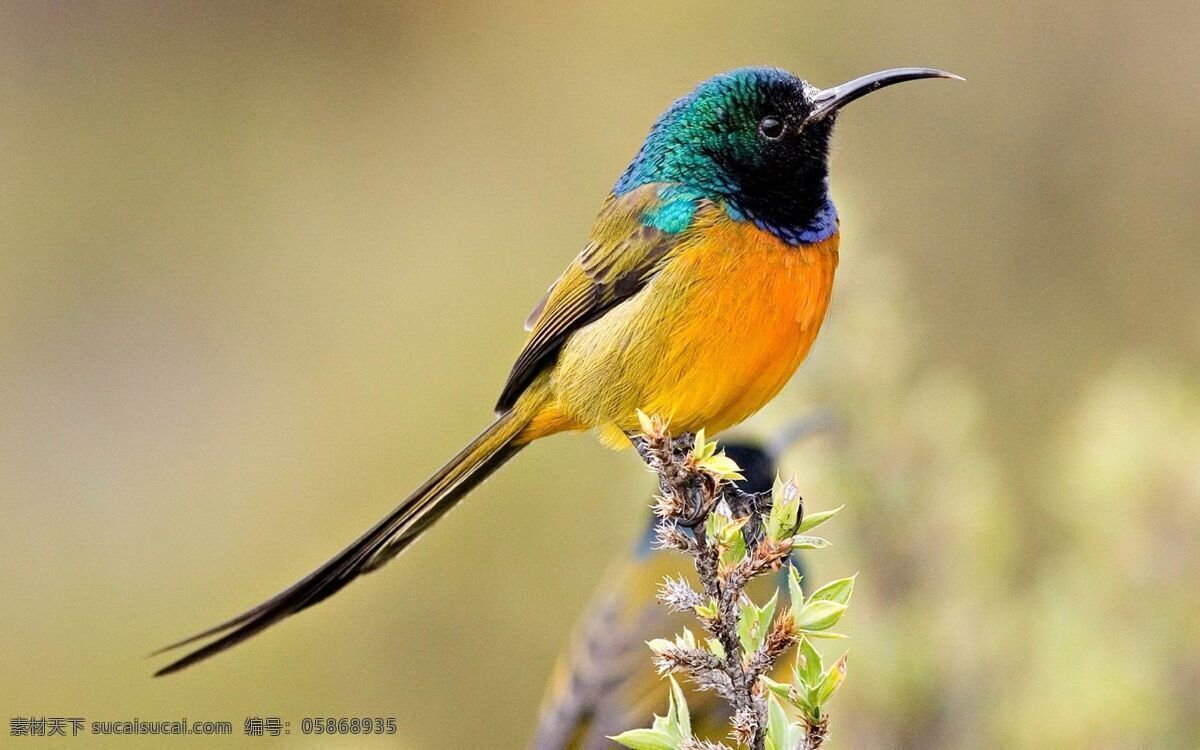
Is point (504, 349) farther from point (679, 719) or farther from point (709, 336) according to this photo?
point (679, 719)

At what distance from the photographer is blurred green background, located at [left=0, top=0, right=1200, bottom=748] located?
281cm

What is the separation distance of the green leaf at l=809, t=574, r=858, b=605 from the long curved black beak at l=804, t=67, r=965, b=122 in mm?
1497

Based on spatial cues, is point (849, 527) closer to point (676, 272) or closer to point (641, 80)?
point (676, 272)

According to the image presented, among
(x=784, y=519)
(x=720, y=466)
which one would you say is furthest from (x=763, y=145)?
(x=784, y=519)

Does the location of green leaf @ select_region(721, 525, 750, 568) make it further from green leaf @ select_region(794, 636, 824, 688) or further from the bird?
the bird

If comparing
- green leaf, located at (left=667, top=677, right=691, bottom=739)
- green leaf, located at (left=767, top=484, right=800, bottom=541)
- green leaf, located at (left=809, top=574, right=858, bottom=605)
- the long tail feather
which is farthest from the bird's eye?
green leaf, located at (left=667, top=677, right=691, bottom=739)

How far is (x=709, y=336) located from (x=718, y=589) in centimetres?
141

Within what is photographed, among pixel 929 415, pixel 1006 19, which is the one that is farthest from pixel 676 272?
pixel 1006 19

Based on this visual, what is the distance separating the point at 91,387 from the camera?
8492 millimetres

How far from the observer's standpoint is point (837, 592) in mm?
1732

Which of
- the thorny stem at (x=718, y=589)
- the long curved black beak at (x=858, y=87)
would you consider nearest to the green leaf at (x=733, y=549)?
the thorny stem at (x=718, y=589)

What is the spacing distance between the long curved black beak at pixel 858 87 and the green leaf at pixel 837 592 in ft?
4.91

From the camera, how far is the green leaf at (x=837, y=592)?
5.60ft

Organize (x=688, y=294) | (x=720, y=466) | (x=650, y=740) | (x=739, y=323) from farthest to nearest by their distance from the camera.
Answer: (x=688, y=294)
(x=739, y=323)
(x=720, y=466)
(x=650, y=740)
